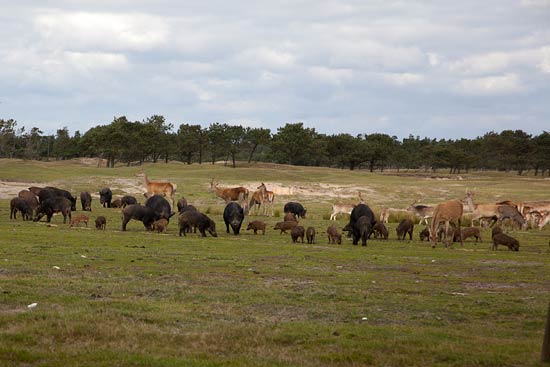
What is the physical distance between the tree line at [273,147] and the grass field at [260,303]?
8310 centimetres

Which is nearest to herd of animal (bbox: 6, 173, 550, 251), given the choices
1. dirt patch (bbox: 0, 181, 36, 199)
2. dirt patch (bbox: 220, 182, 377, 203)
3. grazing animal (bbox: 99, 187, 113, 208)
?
grazing animal (bbox: 99, 187, 113, 208)

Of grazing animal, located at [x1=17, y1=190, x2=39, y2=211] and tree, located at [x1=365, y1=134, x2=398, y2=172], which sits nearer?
grazing animal, located at [x1=17, y1=190, x2=39, y2=211]

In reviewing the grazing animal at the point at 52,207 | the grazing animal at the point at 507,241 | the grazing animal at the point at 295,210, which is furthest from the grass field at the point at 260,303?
the grazing animal at the point at 295,210

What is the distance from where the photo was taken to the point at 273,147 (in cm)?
11569

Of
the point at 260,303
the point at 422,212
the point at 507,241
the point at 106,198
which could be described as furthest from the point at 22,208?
the point at 260,303

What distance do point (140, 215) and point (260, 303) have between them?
59.4 ft

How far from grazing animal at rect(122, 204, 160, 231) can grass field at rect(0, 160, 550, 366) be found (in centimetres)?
335

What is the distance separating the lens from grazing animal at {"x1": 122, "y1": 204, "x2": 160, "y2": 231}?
99.4 feet

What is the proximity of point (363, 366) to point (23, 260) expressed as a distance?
11.7 m

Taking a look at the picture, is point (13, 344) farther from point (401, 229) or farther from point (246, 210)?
point (246, 210)

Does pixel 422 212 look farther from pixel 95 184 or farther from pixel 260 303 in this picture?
pixel 95 184

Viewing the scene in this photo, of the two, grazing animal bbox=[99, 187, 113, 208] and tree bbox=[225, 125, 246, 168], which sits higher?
tree bbox=[225, 125, 246, 168]

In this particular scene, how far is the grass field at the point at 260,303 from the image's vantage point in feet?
31.7

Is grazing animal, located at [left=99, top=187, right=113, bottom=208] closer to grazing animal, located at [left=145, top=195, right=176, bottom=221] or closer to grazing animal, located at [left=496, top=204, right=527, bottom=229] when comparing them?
grazing animal, located at [left=145, top=195, right=176, bottom=221]
